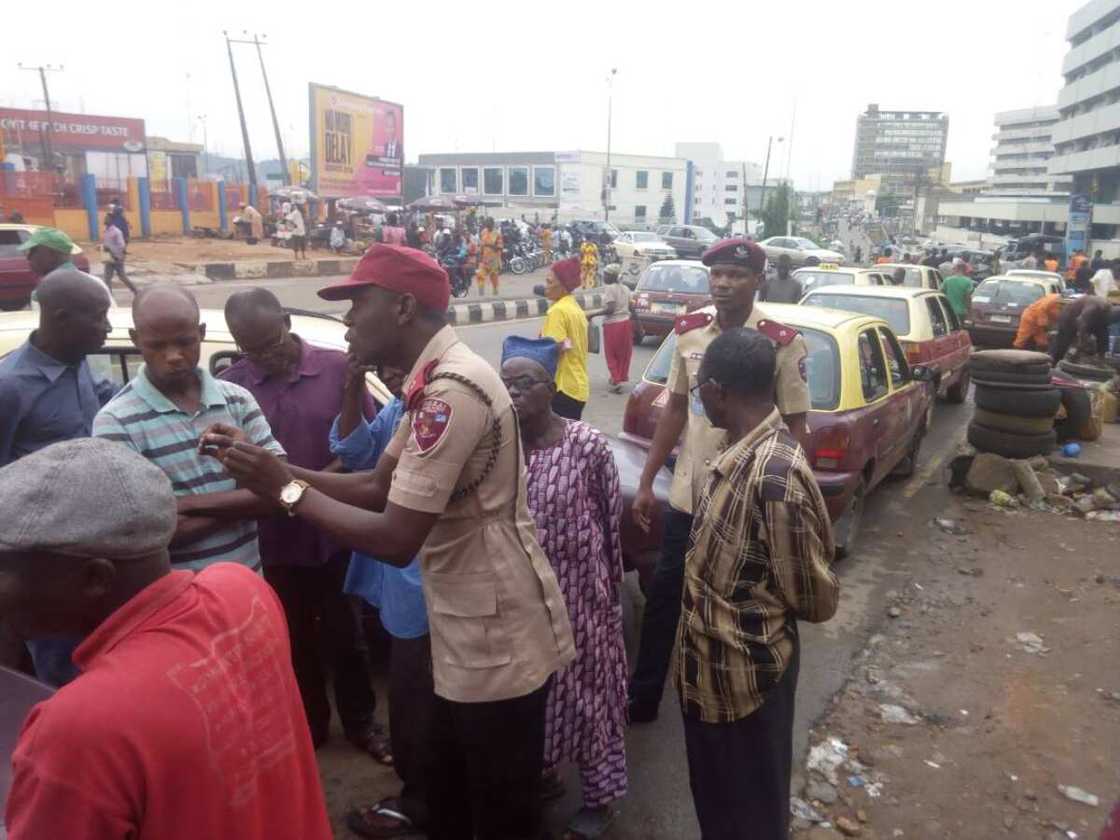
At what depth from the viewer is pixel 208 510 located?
7.61ft

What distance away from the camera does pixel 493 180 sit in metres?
74.4

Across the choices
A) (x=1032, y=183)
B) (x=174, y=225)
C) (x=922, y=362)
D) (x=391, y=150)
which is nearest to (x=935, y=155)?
(x=1032, y=183)

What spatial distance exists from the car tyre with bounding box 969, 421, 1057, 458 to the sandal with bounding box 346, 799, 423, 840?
5.94 m

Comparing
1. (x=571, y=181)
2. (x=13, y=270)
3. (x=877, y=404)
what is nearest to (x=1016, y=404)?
(x=877, y=404)

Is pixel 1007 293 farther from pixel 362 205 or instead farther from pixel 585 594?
pixel 362 205

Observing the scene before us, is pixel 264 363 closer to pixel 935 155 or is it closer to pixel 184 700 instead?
pixel 184 700

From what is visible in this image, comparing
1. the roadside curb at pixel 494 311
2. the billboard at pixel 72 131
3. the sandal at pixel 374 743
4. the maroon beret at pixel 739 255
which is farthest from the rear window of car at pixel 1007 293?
the billboard at pixel 72 131

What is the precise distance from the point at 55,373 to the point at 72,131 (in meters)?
50.2

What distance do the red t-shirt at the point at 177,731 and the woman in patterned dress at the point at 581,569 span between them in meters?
1.44

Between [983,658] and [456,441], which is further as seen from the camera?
[983,658]

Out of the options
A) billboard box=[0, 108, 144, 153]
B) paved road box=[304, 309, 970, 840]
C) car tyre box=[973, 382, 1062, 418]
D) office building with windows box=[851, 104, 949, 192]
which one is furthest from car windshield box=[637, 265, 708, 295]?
office building with windows box=[851, 104, 949, 192]

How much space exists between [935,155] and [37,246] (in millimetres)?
194696

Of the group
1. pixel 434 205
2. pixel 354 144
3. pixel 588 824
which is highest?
pixel 354 144

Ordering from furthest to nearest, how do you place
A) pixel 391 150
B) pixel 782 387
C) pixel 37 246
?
pixel 391 150, pixel 37 246, pixel 782 387
